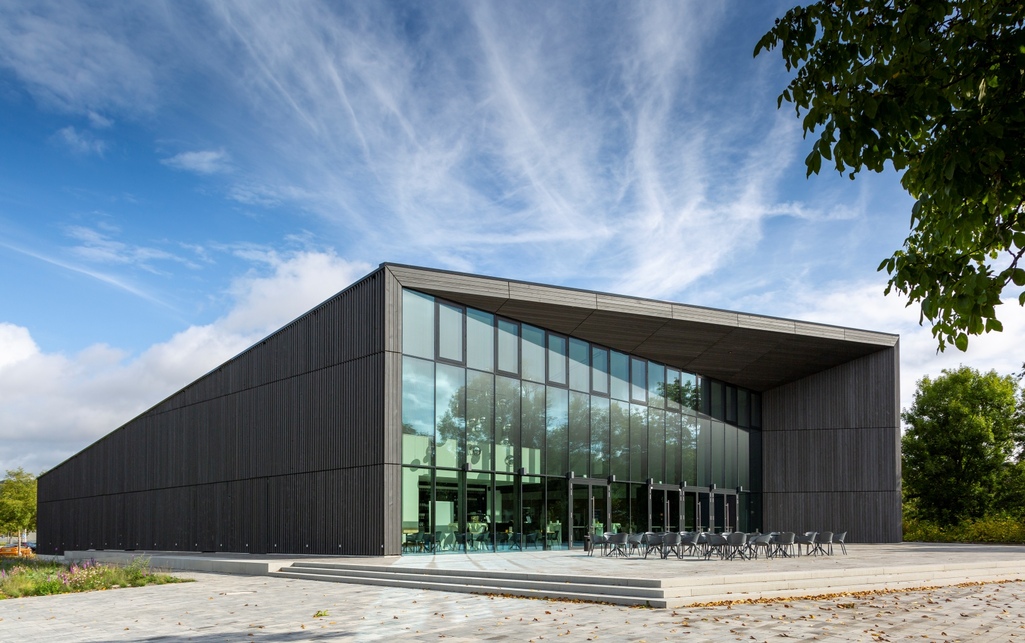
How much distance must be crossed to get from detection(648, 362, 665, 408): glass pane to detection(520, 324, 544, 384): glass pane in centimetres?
563

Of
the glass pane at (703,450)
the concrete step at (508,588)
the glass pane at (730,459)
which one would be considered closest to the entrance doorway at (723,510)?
the glass pane at (730,459)

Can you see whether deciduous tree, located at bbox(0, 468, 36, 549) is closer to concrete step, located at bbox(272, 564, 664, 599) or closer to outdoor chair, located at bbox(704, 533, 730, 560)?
concrete step, located at bbox(272, 564, 664, 599)

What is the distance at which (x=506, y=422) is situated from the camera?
24.5m

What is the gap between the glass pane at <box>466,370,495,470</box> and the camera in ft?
77.2

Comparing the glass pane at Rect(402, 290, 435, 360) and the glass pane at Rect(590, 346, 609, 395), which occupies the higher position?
the glass pane at Rect(402, 290, 435, 360)

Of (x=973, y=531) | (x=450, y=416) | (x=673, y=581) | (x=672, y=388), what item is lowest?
(x=973, y=531)

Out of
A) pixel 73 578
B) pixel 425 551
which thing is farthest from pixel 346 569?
pixel 73 578

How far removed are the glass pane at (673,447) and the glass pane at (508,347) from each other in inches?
309

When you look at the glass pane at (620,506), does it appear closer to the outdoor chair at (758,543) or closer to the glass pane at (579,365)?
the glass pane at (579,365)

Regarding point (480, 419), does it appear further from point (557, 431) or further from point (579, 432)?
point (579, 432)

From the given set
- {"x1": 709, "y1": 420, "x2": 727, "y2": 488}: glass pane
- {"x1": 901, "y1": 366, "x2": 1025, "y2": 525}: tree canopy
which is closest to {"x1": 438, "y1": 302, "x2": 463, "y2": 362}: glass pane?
{"x1": 709, "y1": 420, "x2": 727, "y2": 488}: glass pane

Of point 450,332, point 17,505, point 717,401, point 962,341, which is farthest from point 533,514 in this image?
point 17,505

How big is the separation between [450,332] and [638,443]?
872cm

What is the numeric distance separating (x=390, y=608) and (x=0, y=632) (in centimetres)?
507
